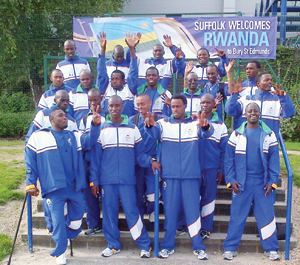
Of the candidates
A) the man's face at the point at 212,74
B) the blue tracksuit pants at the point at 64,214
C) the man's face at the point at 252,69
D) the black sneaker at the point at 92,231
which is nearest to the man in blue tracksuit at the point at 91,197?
the black sneaker at the point at 92,231

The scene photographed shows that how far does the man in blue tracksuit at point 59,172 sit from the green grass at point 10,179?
2.44 metres

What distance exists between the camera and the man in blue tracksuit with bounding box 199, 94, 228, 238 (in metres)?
5.46

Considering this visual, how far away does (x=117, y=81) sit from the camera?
630 centimetres

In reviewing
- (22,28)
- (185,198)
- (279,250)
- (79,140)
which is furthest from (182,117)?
(22,28)

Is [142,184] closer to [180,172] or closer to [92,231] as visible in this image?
[180,172]

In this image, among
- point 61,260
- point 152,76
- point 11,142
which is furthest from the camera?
point 11,142

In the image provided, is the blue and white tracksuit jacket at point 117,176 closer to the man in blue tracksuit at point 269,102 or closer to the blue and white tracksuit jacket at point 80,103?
the blue and white tracksuit jacket at point 80,103

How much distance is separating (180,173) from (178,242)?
3.31 ft

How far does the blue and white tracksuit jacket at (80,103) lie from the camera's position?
20.2ft

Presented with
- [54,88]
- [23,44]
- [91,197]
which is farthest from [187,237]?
[23,44]

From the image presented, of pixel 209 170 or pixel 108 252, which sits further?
pixel 209 170

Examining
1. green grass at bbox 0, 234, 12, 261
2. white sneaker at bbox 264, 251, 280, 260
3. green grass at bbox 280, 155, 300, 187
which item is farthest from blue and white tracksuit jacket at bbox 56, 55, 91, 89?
green grass at bbox 280, 155, 300, 187

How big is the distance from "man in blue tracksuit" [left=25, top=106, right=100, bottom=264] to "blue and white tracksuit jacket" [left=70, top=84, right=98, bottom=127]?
111 centimetres

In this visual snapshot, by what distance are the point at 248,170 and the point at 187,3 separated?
1536cm
